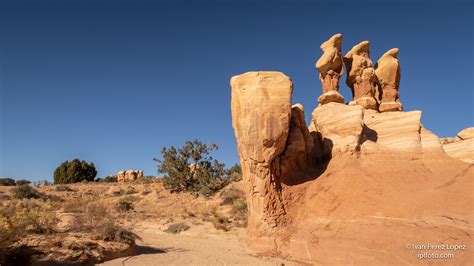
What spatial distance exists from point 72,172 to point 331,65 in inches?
1566

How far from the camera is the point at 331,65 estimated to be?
1377 cm

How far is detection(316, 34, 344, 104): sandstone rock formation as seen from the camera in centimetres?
1365

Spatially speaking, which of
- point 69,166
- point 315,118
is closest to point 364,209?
point 315,118

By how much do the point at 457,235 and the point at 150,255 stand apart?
751 centimetres

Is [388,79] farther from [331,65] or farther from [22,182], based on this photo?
[22,182]

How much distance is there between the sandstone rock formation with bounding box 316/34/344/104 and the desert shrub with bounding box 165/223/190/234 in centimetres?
832

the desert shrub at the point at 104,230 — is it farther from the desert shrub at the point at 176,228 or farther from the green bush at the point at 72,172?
the green bush at the point at 72,172

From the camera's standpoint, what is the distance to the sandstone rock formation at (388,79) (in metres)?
14.0

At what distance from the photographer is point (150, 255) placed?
8.95m

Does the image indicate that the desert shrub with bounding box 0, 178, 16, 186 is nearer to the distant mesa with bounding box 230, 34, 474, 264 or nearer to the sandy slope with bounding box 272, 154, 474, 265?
the distant mesa with bounding box 230, 34, 474, 264

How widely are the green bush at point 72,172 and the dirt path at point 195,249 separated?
3261 centimetres

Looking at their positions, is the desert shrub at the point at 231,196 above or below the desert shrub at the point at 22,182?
below

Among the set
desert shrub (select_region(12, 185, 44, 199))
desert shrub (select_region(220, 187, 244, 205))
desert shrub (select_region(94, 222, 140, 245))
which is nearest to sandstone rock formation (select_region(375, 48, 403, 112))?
desert shrub (select_region(220, 187, 244, 205))

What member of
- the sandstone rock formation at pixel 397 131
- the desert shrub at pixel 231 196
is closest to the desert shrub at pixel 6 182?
the desert shrub at pixel 231 196
